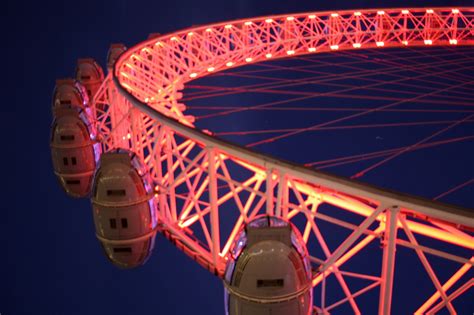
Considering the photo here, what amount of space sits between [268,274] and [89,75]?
16.4m

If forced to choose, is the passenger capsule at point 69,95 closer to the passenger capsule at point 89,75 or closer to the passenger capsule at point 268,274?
the passenger capsule at point 89,75

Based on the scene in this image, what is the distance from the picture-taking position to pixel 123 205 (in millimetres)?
11906

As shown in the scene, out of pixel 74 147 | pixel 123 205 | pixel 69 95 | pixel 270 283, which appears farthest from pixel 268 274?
pixel 69 95

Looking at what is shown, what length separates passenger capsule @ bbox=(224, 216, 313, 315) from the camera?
8.14 m

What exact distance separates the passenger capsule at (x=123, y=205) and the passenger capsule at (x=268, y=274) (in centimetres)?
406

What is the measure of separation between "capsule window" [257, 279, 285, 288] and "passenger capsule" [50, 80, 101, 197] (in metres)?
8.56

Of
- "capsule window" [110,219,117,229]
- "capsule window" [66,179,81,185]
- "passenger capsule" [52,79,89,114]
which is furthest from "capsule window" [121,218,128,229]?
"passenger capsule" [52,79,89,114]

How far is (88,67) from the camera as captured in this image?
22484 mm

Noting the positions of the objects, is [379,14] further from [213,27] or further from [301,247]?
[301,247]

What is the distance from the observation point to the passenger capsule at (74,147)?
15.7 m

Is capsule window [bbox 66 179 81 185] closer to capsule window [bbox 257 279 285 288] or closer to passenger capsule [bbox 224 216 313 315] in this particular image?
passenger capsule [bbox 224 216 313 315]

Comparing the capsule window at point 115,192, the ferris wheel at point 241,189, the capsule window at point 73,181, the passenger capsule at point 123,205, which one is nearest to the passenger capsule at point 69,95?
the ferris wheel at point 241,189

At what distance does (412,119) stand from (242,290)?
24015 mm

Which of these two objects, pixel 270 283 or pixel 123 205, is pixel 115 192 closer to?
pixel 123 205
